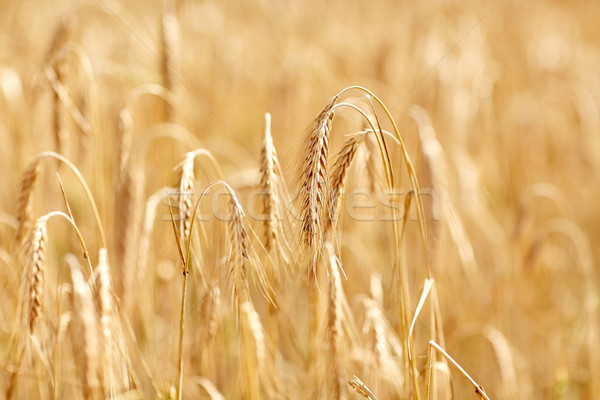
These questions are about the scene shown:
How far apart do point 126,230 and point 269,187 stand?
0.68m

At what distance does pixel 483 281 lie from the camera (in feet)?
8.30

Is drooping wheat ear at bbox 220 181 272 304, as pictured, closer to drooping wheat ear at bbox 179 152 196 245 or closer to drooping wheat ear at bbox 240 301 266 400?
drooping wheat ear at bbox 179 152 196 245

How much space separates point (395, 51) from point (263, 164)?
223 centimetres

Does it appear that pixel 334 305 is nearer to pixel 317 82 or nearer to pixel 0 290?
pixel 0 290

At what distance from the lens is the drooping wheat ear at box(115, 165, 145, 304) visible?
63.1 inches

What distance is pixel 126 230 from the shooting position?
1604mm

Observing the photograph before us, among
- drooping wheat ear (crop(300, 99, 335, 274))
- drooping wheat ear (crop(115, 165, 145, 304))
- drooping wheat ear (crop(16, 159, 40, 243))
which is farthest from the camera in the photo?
drooping wheat ear (crop(115, 165, 145, 304))

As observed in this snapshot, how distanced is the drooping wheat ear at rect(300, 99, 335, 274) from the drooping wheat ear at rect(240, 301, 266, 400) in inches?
17.3

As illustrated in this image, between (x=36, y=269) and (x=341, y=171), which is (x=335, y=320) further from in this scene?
(x=36, y=269)

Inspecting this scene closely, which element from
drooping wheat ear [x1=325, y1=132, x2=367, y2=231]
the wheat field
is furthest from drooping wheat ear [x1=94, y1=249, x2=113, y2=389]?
drooping wheat ear [x1=325, y1=132, x2=367, y2=231]

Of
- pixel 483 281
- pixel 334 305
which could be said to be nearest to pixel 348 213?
pixel 483 281

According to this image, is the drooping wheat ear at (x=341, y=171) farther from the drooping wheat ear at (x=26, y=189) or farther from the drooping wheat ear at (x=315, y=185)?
the drooping wheat ear at (x=26, y=189)

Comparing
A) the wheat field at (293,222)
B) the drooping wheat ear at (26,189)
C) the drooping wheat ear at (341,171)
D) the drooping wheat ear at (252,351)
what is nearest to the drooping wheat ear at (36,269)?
the wheat field at (293,222)

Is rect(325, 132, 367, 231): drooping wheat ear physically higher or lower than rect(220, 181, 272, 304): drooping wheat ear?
higher
